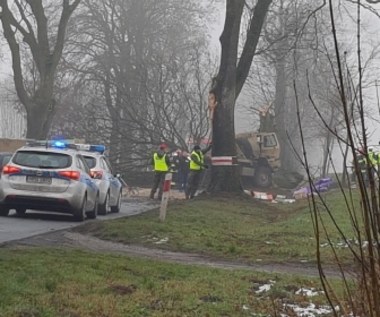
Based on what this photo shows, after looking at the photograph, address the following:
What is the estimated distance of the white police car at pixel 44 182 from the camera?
50.9 ft

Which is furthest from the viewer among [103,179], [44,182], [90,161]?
[90,161]

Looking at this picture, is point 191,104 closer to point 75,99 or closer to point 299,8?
point 75,99

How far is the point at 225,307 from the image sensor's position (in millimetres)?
6727

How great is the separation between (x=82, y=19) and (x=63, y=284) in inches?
1455

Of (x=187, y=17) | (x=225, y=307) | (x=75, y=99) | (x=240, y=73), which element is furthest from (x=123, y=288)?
(x=187, y=17)

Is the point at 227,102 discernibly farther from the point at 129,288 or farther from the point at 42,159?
the point at 129,288

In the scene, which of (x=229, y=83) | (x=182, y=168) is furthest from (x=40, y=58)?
(x=229, y=83)

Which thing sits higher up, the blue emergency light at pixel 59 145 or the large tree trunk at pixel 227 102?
the large tree trunk at pixel 227 102

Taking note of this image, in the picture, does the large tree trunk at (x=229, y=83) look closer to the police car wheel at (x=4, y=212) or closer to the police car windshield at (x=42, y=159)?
the police car windshield at (x=42, y=159)

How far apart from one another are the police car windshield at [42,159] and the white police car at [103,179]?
78.3 inches

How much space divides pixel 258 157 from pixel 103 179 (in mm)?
18334

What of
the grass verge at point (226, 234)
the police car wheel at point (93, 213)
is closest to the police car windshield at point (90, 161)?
the police car wheel at point (93, 213)

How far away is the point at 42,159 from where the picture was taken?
1579 cm

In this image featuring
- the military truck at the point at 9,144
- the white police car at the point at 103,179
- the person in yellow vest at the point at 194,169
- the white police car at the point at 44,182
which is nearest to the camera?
the white police car at the point at 44,182
